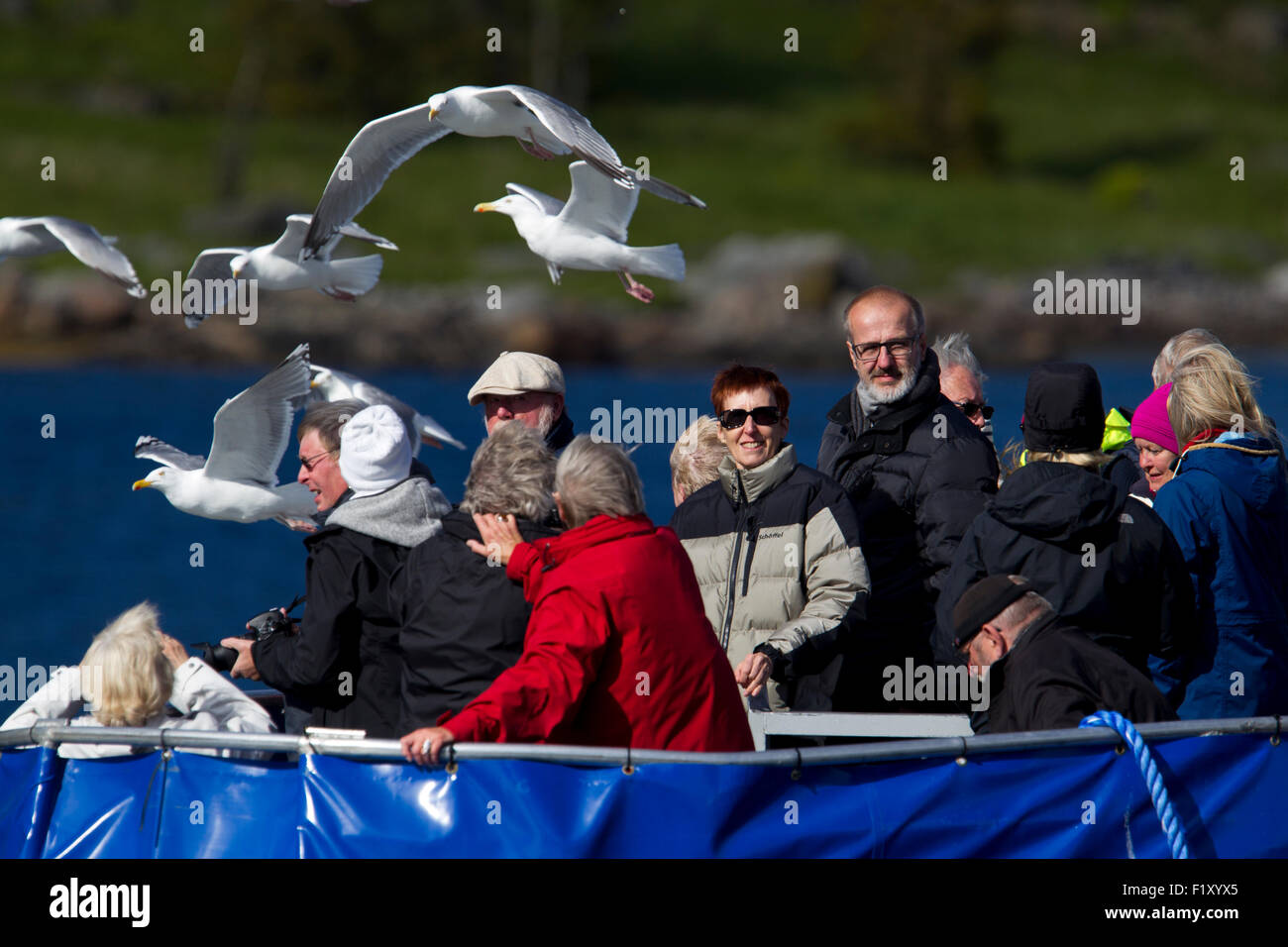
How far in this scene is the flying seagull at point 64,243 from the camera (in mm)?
7414

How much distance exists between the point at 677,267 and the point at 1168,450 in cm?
266

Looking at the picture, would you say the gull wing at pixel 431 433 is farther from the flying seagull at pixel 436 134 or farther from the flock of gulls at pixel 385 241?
the flying seagull at pixel 436 134

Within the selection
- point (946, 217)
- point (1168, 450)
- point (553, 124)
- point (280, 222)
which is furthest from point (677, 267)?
point (946, 217)

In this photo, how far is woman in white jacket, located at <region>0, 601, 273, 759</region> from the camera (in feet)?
16.9

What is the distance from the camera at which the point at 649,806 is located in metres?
4.74

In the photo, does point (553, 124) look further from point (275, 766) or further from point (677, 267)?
point (275, 766)

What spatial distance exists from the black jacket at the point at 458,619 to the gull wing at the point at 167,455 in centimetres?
337

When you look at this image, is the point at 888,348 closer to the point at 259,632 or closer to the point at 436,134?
the point at 259,632

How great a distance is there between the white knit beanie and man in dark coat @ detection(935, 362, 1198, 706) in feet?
5.72

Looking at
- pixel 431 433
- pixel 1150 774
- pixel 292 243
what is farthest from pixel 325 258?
pixel 1150 774

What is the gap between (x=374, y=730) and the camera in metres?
5.32

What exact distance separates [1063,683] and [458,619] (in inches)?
68.9

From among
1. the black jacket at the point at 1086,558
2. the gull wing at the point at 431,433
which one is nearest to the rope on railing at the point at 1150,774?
the black jacket at the point at 1086,558

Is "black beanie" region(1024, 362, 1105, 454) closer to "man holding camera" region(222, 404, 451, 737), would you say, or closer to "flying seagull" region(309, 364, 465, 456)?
"man holding camera" region(222, 404, 451, 737)
